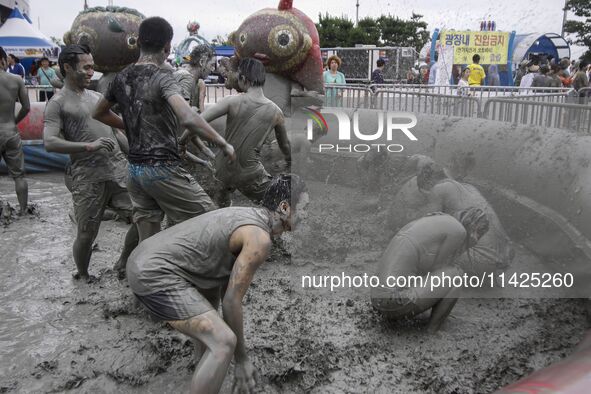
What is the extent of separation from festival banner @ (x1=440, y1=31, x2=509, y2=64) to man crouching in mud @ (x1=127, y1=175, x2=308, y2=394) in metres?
9.95

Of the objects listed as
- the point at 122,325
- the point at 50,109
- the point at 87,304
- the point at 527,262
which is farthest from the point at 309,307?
the point at 50,109

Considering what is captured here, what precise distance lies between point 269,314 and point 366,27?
Result: 37.8 metres

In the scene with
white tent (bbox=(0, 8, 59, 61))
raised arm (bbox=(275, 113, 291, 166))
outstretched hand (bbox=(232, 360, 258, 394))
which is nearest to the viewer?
outstretched hand (bbox=(232, 360, 258, 394))

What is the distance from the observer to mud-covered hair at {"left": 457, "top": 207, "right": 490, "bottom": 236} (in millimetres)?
4078

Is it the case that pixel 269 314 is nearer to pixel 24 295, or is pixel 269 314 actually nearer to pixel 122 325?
pixel 122 325

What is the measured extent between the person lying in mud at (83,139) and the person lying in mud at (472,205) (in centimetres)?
237

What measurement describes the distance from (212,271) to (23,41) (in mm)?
23233

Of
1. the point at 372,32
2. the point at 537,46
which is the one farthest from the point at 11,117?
the point at 372,32

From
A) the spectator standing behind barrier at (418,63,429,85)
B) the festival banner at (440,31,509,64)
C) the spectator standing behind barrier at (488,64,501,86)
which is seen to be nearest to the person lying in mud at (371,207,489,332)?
the festival banner at (440,31,509,64)

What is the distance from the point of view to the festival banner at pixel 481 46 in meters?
11.7

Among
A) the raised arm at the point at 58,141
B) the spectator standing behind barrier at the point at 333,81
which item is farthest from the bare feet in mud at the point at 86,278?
the spectator standing behind barrier at the point at 333,81

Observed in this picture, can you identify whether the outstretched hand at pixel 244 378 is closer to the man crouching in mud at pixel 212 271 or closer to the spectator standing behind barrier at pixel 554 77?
the man crouching in mud at pixel 212 271

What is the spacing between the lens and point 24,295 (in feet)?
14.9

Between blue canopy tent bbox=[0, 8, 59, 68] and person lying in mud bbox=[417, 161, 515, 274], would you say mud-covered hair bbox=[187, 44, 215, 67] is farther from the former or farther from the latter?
blue canopy tent bbox=[0, 8, 59, 68]
